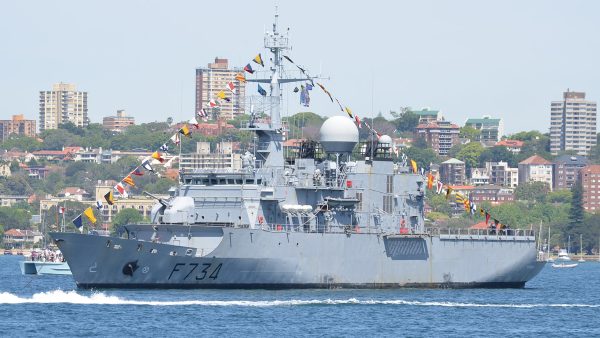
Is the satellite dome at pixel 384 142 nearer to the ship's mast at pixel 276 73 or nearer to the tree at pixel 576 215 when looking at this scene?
the ship's mast at pixel 276 73

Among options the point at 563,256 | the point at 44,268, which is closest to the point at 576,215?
the point at 563,256

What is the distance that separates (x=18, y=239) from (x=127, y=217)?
2669 centimetres

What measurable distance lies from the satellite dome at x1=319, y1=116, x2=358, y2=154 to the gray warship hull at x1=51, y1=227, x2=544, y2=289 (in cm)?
479

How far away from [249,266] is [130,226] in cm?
585

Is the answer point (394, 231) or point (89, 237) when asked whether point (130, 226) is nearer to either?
point (89, 237)

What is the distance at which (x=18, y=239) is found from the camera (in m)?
190

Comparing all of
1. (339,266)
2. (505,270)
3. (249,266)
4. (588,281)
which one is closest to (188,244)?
(249,266)

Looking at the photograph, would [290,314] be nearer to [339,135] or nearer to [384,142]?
[339,135]

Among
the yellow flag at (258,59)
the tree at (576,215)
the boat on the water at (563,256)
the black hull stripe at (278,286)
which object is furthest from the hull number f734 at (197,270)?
the tree at (576,215)

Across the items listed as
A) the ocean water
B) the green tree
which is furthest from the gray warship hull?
the green tree

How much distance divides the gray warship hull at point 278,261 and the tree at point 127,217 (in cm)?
8864

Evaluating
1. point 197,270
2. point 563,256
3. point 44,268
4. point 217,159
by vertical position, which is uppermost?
point 217,159

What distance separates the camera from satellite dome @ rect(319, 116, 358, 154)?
76750 millimetres

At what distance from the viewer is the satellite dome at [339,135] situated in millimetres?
76750
